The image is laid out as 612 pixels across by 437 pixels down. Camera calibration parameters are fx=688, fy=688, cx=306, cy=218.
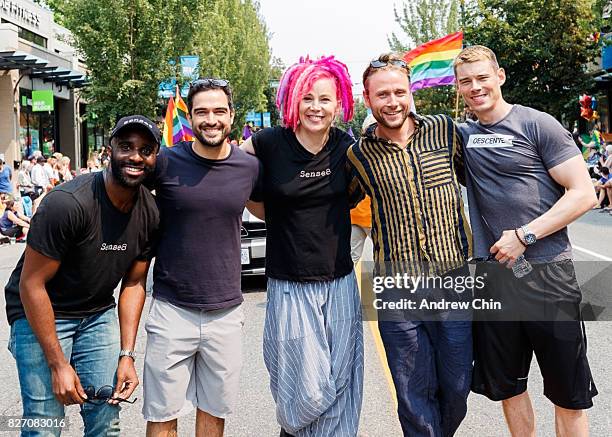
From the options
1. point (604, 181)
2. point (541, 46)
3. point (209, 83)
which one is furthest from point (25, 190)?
point (541, 46)

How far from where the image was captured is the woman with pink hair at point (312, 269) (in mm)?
3611

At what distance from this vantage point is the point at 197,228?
3.46 meters

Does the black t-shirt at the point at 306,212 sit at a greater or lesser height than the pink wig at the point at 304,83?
lesser

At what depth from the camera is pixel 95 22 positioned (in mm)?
22766

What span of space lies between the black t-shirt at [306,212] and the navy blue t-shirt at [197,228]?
0.21m

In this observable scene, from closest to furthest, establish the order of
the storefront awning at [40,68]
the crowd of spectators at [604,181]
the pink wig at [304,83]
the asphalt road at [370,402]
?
1. the pink wig at [304,83]
2. the asphalt road at [370,402]
3. the crowd of spectators at [604,181]
4. the storefront awning at [40,68]

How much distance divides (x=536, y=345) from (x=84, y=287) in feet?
7.36

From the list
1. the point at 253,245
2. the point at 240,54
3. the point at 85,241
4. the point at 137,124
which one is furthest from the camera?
the point at 240,54

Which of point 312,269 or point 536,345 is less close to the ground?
point 312,269

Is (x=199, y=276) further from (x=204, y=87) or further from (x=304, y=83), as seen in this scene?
(x=304, y=83)

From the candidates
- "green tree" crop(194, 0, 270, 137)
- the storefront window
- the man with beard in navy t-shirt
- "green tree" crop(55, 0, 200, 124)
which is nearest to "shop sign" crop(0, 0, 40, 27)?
the storefront window

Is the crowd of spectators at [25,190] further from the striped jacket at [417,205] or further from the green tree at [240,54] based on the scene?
the green tree at [240,54]

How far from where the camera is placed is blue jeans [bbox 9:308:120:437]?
312cm

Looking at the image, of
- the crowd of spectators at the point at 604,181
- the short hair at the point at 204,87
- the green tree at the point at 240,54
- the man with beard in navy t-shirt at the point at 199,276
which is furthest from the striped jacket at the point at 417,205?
the green tree at the point at 240,54
